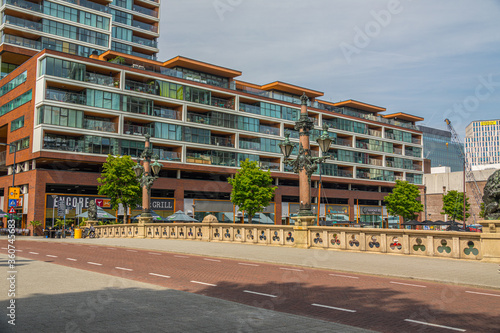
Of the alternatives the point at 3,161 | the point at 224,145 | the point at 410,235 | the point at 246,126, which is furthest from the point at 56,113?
the point at 410,235

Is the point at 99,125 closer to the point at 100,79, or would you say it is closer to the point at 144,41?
the point at 100,79

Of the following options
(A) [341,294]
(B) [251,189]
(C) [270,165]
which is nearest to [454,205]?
(C) [270,165]

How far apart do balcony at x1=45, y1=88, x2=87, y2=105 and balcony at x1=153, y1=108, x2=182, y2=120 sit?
931cm

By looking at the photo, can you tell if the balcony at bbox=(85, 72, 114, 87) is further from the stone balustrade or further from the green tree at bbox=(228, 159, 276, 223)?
the stone balustrade

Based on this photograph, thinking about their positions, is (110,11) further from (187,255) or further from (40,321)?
(40,321)

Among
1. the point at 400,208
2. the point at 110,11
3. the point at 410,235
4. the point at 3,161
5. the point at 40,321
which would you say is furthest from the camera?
the point at 400,208

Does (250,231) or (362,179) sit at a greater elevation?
(362,179)

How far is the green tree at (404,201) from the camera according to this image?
8050 centimetres

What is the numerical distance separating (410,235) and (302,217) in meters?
5.37

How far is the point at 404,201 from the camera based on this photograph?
80.5 meters

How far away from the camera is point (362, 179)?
8362 centimetres

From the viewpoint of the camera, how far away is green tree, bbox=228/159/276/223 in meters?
57.3

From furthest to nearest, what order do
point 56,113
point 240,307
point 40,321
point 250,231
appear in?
point 56,113
point 250,231
point 240,307
point 40,321

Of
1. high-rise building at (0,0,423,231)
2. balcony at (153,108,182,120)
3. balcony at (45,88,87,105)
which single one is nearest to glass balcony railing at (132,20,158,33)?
high-rise building at (0,0,423,231)
